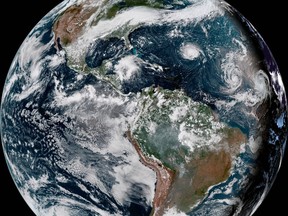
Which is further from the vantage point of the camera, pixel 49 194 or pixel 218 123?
pixel 49 194

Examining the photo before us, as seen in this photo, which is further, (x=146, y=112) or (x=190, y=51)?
(x=190, y=51)

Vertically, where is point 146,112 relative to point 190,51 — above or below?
below

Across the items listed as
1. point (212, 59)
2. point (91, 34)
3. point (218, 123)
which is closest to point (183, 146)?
point (218, 123)

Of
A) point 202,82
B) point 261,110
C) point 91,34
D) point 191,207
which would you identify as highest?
point 91,34

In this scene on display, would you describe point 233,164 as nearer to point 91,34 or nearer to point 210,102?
point 210,102

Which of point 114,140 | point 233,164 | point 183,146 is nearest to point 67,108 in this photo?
point 114,140

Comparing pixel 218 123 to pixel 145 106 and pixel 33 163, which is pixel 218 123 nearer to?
pixel 145 106

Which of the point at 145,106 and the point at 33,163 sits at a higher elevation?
the point at 145,106
